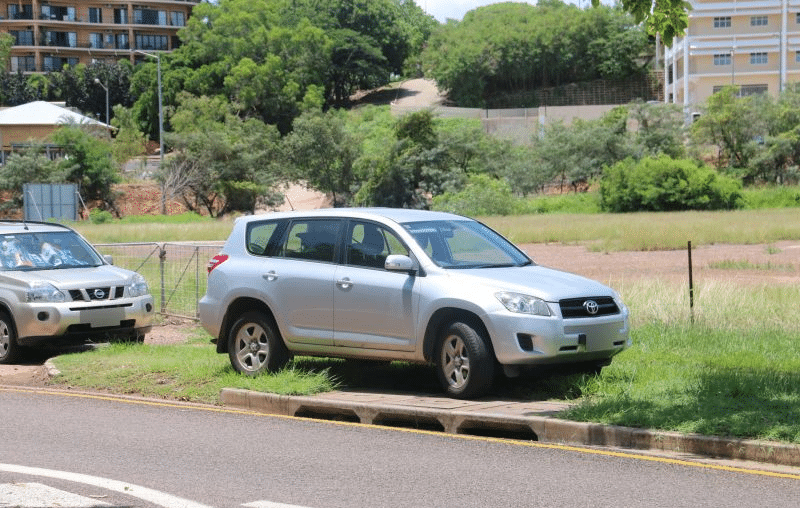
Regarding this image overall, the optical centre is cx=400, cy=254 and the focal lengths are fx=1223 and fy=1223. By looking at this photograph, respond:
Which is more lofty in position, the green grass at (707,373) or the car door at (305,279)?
the car door at (305,279)

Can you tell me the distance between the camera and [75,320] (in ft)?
51.5

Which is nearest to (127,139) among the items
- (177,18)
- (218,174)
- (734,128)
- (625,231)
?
(218,174)

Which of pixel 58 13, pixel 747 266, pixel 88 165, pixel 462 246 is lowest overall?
pixel 747 266

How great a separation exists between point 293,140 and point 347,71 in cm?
4657

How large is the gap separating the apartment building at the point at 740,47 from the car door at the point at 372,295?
282 ft

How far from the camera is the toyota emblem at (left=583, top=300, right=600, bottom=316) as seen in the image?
441 inches

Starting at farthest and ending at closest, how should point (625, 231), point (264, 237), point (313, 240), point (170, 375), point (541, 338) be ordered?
point (625, 231), point (170, 375), point (264, 237), point (313, 240), point (541, 338)

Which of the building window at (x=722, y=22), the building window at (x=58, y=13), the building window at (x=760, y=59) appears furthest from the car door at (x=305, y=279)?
the building window at (x=58, y=13)

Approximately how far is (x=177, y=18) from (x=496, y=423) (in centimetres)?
13002

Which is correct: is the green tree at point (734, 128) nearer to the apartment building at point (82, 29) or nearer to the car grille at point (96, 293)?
the car grille at point (96, 293)

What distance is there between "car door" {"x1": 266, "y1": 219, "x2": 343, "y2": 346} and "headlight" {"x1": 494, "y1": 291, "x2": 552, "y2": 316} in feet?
6.77

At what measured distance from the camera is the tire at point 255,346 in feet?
41.8

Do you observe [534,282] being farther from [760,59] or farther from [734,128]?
[760,59]

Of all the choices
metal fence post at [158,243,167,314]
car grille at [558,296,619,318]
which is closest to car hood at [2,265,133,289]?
metal fence post at [158,243,167,314]
